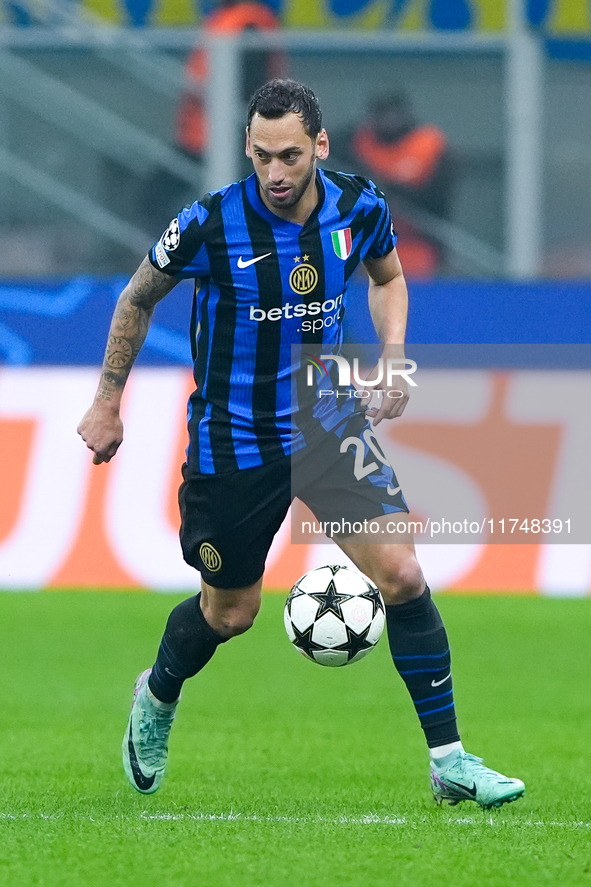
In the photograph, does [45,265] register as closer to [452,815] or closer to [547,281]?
[547,281]

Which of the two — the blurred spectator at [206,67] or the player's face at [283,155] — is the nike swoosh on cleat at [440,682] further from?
the blurred spectator at [206,67]

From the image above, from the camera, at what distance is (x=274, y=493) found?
462 cm

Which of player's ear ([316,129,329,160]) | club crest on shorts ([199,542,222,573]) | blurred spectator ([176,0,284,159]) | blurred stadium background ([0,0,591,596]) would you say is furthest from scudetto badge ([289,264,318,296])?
blurred spectator ([176,0,284,159])

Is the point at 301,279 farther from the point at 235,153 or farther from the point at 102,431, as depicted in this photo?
the point at 235,153

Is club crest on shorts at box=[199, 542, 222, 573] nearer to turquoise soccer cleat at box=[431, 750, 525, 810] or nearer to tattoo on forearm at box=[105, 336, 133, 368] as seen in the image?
tattoo on forearm at box=[105, 336, 133, 368]

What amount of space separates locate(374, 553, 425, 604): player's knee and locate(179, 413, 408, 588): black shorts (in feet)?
0.59

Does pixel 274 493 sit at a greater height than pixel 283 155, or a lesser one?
lesser

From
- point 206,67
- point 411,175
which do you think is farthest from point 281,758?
point 206,67

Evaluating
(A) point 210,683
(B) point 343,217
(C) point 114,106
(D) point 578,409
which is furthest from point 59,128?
(B) point 343,217

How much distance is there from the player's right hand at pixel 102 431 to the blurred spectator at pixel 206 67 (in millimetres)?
6439

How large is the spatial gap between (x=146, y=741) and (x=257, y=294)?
145 centimetres

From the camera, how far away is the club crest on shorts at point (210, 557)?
4629mm

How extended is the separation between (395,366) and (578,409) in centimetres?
464

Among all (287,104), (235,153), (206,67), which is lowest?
(287,104)
